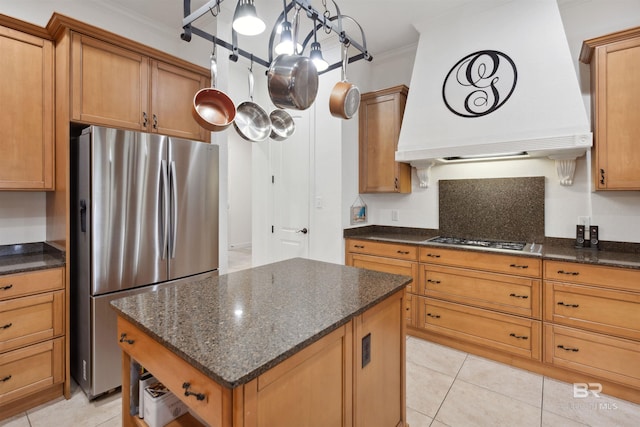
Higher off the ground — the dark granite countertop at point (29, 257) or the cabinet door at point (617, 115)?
the cabinet door at point (617, 115)

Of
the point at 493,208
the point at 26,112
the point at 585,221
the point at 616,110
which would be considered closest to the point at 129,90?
the point at 26,112

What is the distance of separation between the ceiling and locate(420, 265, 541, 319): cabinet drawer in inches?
92.3

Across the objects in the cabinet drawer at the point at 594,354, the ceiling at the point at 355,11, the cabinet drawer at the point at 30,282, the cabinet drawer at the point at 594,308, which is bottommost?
the cabinet drawer at the point at 594,354

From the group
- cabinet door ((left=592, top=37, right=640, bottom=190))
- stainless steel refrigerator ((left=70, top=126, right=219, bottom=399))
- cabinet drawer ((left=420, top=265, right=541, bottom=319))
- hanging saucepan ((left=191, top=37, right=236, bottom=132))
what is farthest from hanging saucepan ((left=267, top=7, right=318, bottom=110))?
cabinet door ((left=592, top=37, right=640, bottom=190))

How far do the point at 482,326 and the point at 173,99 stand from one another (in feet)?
10.4

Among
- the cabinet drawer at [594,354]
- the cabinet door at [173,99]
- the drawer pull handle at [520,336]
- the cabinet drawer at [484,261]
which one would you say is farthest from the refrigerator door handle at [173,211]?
the cabinet drawer at [594,354]

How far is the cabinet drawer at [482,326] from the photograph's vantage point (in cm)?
243

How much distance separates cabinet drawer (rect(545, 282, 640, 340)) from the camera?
2.05m

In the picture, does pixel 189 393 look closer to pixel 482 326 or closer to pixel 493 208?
pixel 482 326

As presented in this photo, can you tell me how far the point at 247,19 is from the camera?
1.23 m

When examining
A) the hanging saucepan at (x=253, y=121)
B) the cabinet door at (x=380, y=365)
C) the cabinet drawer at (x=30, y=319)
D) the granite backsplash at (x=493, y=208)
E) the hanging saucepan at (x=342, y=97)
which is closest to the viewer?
the cabinet door at (x=380, y=365)

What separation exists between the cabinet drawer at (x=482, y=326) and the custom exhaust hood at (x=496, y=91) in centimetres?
131

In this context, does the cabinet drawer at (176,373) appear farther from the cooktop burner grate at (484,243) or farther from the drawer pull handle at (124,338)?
the cooktop burner grate at (484,243)
